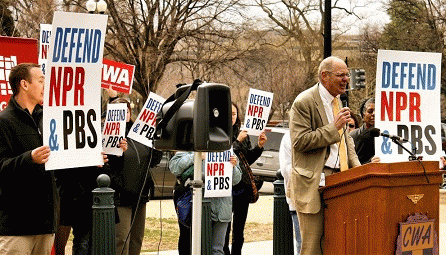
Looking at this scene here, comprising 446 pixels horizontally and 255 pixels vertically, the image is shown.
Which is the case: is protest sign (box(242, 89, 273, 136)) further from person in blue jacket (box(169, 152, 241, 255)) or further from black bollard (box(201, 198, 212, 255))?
black bollard (box(201, 198, 212, 255))

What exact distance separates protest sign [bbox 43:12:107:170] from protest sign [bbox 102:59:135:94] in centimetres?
468

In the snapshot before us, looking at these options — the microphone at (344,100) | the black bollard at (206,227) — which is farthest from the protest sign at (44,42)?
the microphone at (344,100)

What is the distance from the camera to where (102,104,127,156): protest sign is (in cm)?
960

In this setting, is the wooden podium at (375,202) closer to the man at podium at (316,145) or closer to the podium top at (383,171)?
the podium top at (383,171)

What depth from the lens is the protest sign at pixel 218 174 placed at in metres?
10.1

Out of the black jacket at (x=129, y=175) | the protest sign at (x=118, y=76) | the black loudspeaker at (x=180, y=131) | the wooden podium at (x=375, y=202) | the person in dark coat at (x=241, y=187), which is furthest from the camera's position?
the protest sign at (x=118, y=76)

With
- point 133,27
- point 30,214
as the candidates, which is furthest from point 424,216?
point 133,27

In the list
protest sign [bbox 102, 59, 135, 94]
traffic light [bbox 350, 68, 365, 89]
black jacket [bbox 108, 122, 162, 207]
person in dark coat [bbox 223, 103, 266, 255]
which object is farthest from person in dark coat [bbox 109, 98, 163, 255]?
traffic light [bbox 350, 68, 365, 89]

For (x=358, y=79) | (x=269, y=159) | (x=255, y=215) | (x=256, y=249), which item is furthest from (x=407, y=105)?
(x=358, y=79)

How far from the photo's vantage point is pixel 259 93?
485 inches

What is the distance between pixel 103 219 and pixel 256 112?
3800 mm

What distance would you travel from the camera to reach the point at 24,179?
6.59 m

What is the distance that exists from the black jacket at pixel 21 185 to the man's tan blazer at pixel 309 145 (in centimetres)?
201

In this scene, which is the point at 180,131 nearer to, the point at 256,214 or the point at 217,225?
the point at 217,225
